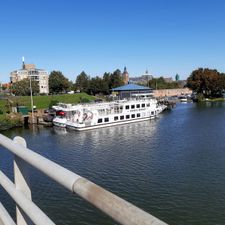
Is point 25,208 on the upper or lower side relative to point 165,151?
upper

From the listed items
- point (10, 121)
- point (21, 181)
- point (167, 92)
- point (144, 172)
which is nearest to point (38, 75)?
point (167, 92)

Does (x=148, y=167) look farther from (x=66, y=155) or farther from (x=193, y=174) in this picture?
(x=66, y=155)

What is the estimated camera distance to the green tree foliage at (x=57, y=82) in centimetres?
9869

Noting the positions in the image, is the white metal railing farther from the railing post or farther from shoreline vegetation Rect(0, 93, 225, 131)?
shoreline vegetation Rect(0, 93, 225, 131)

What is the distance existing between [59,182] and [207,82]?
10756 cm

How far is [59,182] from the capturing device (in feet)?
5.62

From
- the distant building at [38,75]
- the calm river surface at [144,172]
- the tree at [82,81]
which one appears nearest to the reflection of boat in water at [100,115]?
the calm river surface at [144,172]

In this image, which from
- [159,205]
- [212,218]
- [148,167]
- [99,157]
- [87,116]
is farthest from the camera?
[87,116]

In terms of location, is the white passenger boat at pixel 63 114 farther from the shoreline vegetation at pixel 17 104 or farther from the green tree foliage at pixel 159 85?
the green tree foliage at pixel 159 85

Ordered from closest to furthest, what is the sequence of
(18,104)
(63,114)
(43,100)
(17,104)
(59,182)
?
(59,182) → (63,114) → (18,104) → (17,104) → (43,100)

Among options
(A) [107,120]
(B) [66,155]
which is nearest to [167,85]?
(A) [107,120]

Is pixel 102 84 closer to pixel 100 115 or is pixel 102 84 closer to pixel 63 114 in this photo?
pixel 63 114

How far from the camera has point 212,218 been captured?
1427cm

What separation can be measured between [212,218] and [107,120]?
3480 cm
